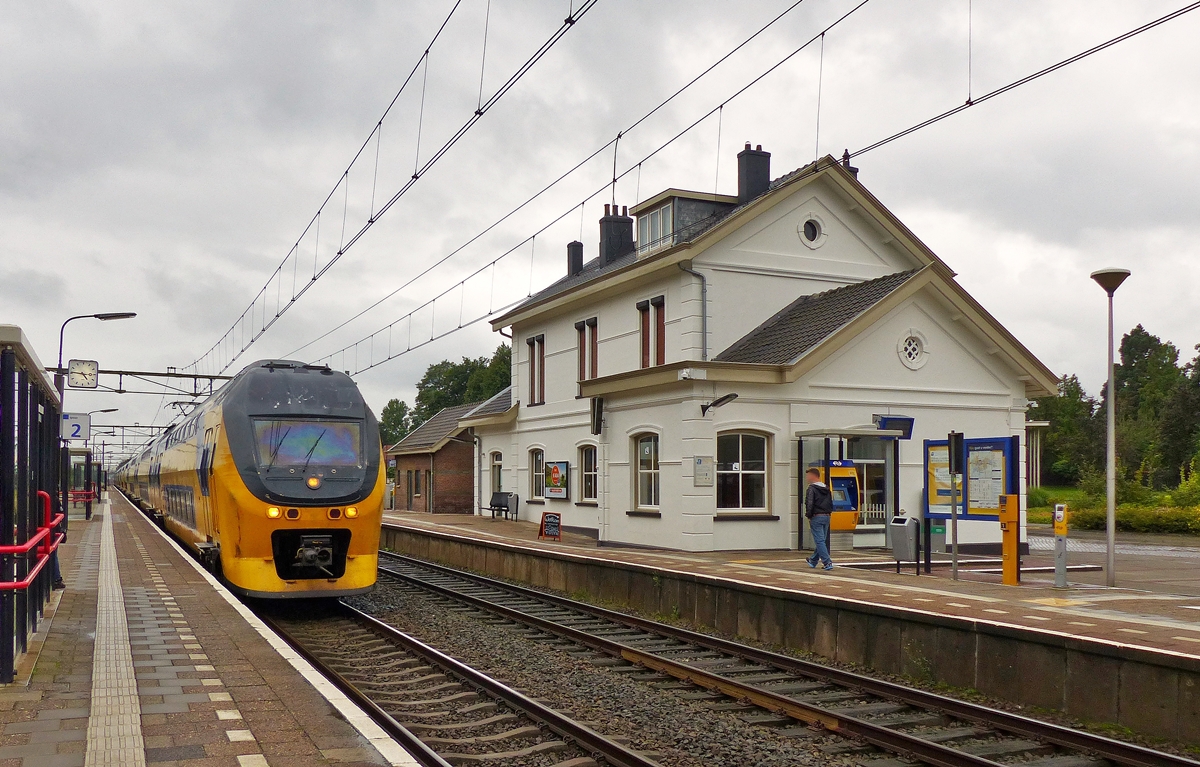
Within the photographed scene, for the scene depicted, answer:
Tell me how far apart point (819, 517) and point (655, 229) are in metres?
12.8

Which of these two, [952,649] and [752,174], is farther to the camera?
[752,174]

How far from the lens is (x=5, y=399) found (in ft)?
24.0

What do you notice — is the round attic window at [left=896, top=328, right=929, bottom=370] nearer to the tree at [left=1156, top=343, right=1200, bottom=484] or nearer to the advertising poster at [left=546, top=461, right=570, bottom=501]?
the advertising poster at [left=546, top=461, right=570, bottom=501]

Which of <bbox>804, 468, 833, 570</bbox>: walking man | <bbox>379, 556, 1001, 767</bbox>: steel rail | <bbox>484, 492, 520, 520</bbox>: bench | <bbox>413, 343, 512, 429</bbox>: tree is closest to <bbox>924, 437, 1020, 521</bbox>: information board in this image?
<bbox>804, 468, 833, 570</bbox>: walking man

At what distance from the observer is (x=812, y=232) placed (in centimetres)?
2512

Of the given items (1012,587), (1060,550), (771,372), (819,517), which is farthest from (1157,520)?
(1060,550)

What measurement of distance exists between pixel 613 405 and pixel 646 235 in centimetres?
679

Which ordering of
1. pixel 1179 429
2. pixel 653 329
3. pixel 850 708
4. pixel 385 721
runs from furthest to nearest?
pixel 1179 429 → pixel 653 329 → pixel 850 708 → pixel 385 721

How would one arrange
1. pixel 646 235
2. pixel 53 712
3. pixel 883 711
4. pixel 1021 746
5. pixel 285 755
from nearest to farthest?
pixel 285 755 < pixel 53 712 < pixel 1021 746 < pixel 883 711 < pixel 646 235

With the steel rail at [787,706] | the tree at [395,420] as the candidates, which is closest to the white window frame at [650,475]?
the steel rail at [787,706]

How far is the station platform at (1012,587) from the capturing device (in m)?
10.4

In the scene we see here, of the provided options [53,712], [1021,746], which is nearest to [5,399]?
[53,712]

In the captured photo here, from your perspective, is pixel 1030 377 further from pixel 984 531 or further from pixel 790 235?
pixel 790 235

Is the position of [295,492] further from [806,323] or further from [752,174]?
[752,174]
